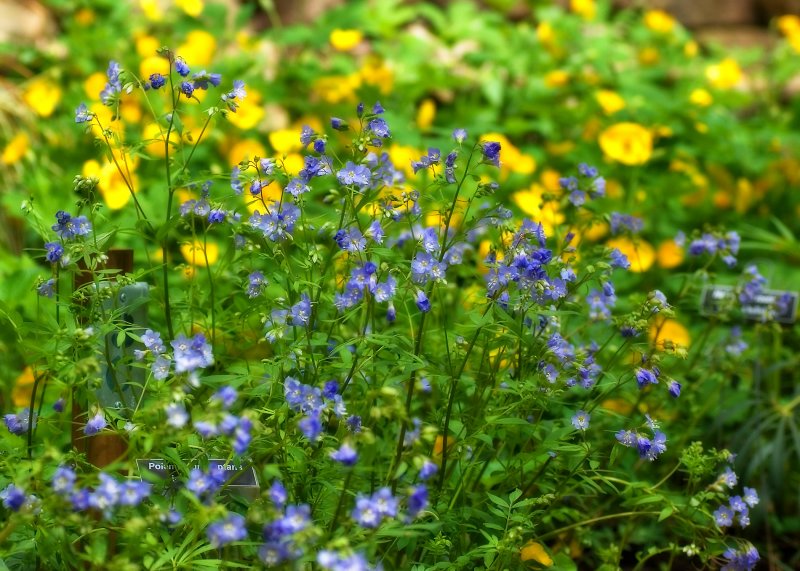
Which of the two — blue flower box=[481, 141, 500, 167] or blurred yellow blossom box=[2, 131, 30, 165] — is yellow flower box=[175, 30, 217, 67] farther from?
blue flower box=[481, 141, 500, 167]

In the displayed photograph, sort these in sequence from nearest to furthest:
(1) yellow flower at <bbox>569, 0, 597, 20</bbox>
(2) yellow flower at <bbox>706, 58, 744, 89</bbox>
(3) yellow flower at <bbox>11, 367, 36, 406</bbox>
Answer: (3) yellow flower at <bbox>11, 367, 36, 406</bbox>, (2) yellow flower at <bbox>706, 58, 744, 89</bbox>, (1) yellow flower at <bbox>569, 0, 597, 20</bbox>

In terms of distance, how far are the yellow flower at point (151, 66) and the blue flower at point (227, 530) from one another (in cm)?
248

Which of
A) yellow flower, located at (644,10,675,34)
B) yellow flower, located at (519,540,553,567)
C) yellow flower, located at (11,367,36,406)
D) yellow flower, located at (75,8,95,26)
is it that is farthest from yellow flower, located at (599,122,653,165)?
yellow flower, located at (75,8,95,26)

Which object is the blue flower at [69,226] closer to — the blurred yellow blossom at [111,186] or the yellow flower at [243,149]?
the blurred yellow blossom at [111,186]

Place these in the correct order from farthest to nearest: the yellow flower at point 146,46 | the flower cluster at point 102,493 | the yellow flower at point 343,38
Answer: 1. the yellow flower at point 343,38
2. the yellow flower at point 146,46
3. the flower cluster at point 102,493

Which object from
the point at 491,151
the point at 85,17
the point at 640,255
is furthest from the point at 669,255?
the point at 85,17

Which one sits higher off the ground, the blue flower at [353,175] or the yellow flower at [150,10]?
the blue flower at [353,175]

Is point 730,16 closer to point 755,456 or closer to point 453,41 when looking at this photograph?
point 453,41

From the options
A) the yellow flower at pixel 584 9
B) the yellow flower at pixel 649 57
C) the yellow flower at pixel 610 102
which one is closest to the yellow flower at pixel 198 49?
the yellow flower at pixel 610 102

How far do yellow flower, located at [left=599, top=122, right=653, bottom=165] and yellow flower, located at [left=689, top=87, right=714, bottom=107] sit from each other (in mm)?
534

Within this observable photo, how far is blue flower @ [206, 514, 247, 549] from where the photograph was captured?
4.14ft

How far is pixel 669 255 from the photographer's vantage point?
3.28 metres

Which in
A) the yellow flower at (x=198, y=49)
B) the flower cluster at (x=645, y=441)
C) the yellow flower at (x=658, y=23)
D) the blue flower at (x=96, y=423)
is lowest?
the yellow flower at (x=658, y=23)

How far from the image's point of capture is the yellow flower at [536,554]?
1836mm
